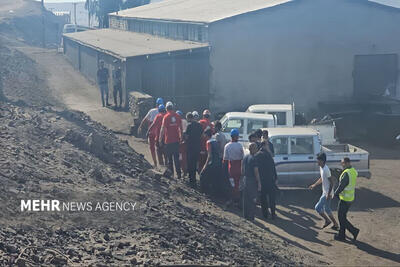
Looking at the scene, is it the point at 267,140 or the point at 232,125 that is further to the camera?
the point at 232,125

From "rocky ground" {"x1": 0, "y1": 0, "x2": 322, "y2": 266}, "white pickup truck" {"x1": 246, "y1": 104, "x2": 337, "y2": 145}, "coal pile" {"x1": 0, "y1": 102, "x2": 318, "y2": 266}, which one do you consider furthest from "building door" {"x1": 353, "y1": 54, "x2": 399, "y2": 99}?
"coal pile" {"x1": 0, "y1": 102, "x2": 318, "y2": 266}

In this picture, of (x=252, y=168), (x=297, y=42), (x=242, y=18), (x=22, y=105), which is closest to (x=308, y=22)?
(x=297, y=42)

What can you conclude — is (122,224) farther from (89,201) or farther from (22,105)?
(22,105)

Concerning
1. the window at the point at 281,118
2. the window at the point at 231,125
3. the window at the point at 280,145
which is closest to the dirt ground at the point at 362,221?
the window at the point at 280,145

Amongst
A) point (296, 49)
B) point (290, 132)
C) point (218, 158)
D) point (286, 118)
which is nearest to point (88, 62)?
point (296, 49)

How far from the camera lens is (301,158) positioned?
14.9 m

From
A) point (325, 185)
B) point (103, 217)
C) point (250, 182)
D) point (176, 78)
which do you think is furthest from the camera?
point (176, 78)

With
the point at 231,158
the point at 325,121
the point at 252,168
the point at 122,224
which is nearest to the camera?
the point at 122,224

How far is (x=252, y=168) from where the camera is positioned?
12258 millimetres

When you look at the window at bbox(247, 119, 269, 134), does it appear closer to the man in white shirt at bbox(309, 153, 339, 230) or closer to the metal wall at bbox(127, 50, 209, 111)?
the man in white shirt at bbox(309, 153, 339, 230)

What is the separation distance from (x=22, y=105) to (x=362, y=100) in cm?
1445

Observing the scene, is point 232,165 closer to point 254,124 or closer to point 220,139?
point 220,139

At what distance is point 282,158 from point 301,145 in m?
0.59

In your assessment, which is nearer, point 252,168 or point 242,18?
point 252,168
